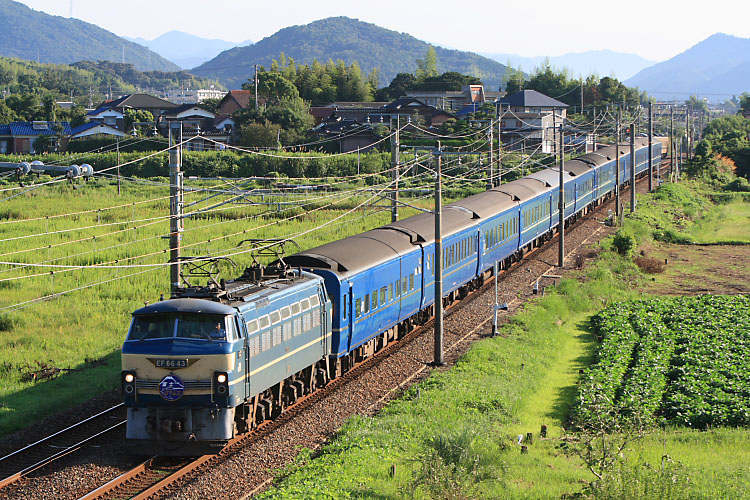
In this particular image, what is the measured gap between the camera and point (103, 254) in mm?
40562

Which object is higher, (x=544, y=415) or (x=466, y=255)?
(x=466, y=255)

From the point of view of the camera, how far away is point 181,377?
54.0 ft

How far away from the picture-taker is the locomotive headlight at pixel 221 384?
647 inches

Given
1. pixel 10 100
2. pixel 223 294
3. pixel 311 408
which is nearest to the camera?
pixel 223 294

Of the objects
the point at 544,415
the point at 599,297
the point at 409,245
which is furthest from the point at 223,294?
the point at 599,297

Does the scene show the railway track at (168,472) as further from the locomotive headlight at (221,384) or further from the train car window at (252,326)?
the train car window at (252,326)

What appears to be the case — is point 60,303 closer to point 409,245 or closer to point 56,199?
point 409,245

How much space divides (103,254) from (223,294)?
990 inches

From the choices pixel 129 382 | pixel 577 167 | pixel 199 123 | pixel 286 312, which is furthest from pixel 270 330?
pixel 199 123

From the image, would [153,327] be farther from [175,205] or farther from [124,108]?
[124,108]

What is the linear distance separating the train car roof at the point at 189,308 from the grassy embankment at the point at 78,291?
13.7ft

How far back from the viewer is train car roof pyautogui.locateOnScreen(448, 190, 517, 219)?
3566 centimetres

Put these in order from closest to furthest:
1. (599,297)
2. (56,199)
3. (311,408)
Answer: (311,408)
(599,297)
(56,199)

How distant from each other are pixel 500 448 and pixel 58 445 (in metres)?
9.25
